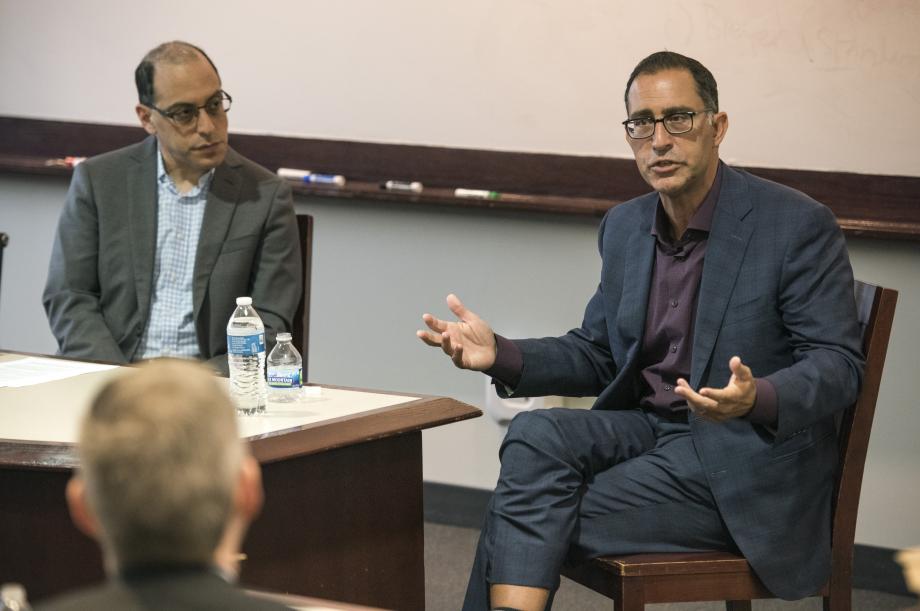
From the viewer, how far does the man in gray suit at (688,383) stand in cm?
245

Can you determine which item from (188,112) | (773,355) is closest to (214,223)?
(188,112)

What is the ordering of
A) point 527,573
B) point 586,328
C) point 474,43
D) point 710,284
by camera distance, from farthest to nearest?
point 474,43
point 586,328
point 710,284
point 527,573

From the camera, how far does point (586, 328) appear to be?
295 centimetres

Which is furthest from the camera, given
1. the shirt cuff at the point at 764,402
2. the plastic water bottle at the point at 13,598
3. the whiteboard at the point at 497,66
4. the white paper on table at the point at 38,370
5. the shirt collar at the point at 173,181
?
the whiteboard at the point at 497,66

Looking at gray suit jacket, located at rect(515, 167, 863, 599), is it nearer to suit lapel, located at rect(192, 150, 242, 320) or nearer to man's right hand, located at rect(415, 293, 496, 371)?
man's right hand, located at rect(415, 293, 496, 371)

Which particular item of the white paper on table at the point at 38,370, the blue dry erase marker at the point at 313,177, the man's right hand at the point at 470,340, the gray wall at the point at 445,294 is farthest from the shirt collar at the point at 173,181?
the man's right hand at the point at 470,340

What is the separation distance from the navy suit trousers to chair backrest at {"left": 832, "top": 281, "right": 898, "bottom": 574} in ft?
0.77

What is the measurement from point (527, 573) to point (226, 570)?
4.48ft

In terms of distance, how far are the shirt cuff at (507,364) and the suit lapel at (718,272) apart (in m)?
0.39

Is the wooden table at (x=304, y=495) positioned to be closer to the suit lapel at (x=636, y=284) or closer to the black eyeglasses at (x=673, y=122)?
the suit lapel at (x=636, y=284)

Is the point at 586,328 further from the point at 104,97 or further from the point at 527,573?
the point at 104,97

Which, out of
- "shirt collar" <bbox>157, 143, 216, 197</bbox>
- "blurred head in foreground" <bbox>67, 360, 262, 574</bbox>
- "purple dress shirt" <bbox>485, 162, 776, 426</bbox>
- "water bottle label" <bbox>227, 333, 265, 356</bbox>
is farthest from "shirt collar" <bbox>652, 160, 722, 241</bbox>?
"blurred head in foreground" <bbox>67, 360, 262, 574</bbox>

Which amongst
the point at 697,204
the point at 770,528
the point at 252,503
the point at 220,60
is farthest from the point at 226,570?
the point at 220,60

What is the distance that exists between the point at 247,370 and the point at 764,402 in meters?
1.07
